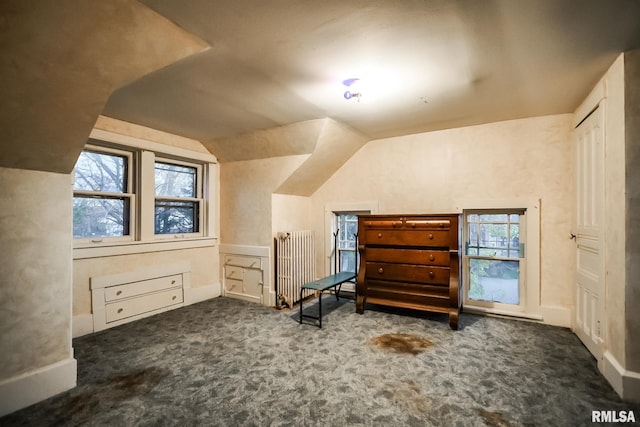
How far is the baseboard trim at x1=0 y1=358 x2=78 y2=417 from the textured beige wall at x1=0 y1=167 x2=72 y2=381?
→ 0.14 feet

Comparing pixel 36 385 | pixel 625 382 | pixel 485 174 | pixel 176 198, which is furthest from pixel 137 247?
pixel 625 382

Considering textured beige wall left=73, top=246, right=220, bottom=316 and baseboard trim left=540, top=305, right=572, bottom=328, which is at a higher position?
textured beige wall left=73, top=246, right=220, bottom=316

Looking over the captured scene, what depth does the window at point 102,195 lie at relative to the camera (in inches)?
121

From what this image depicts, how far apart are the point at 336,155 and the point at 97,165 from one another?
2.88 metres

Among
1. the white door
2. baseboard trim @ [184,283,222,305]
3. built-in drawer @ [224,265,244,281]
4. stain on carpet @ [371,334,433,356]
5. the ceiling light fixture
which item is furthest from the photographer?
built-in drawer @ [224,265,244,281]

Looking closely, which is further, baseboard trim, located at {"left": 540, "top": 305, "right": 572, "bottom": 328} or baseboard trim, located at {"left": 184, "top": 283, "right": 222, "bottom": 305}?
baseboard trim, located at {"left": 184, "top": 283, "right": 222, "bottom": 305}

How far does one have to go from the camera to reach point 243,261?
4.15m

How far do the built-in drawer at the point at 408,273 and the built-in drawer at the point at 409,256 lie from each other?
57mm

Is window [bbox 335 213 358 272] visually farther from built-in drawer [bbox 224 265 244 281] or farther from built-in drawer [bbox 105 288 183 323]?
built-in drawer [bbox 105 288 183 323]

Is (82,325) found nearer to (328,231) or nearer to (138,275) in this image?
(138,275)

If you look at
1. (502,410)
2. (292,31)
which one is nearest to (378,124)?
(292,31)

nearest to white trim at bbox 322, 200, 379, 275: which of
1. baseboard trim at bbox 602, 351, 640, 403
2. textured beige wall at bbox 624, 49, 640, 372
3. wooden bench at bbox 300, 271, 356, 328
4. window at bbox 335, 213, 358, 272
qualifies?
window at bbox 335, 213, 358, 272

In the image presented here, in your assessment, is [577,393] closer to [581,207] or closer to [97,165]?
[581,207]

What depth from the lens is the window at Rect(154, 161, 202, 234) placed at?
3766 mm
